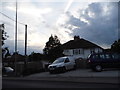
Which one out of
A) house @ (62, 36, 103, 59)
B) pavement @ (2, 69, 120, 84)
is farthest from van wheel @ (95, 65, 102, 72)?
house @ (62, 36, 103, 59)

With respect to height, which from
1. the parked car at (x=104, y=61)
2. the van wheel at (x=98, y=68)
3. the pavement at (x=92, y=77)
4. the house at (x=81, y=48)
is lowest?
the pavement at (x=92, y=77)

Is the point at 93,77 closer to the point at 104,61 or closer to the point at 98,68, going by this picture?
the point at 98,68

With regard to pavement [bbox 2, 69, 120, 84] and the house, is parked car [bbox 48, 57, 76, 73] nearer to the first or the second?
pavement [bbox 2, 69, 120, 84]

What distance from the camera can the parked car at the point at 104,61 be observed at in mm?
25172

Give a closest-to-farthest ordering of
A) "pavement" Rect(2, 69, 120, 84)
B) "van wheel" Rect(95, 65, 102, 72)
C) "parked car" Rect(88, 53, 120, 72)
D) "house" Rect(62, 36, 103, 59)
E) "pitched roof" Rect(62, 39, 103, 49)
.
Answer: "pavement" Rect(2, 69, 120, 84) < "parked car" Rect(88, 53, 120, 72) < "van wheel" Rect(95, 65, 102, 72) < "house" Rect(62, 36, 103, 59) < "pitched roof" Rect(62, 39, 103, 49)

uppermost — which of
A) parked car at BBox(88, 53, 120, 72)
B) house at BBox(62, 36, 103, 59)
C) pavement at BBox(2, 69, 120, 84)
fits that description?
house at BBox(62, 36, 103, 59)

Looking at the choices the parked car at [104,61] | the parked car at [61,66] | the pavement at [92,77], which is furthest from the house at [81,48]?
the pavement at [92,77]

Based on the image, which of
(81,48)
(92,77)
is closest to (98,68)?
(92,77)

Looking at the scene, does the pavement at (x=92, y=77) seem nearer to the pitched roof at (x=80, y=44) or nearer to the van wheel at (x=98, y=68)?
the van wheel at (x=98, y=68)

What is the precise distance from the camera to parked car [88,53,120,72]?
82.6 feet

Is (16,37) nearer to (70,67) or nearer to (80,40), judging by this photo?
(70,67)

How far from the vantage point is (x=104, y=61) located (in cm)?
2525

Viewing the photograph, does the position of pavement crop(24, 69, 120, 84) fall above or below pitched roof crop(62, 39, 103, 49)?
below

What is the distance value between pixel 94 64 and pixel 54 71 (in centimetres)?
430
